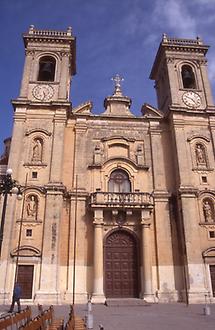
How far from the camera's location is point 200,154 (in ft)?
76.5

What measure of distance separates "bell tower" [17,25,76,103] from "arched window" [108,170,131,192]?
287 inches

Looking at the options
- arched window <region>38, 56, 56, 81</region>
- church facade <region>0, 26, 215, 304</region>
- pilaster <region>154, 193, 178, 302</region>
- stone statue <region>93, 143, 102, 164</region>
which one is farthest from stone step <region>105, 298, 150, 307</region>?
arched window <region>38, 56, 56, 81</region>

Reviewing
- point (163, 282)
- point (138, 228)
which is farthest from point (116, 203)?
point (163, 282)

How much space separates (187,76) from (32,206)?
1730 cm

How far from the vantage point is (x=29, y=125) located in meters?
23.1

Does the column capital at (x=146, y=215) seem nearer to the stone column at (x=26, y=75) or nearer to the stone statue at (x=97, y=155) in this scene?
the stone statue at (x=97, y=155)

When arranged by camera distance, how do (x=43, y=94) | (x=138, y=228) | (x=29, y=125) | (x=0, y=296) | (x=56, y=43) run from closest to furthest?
(x=0, y=296), (x=138, y=228), (x=29, y=125), (x=43, y=94), (x=56, y=43)

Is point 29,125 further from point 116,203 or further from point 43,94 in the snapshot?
point 116,203

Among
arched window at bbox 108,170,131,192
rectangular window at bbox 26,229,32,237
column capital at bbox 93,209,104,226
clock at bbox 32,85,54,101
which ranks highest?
clock at bbox 32,85,54,101

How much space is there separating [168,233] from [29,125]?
1242 centimetres

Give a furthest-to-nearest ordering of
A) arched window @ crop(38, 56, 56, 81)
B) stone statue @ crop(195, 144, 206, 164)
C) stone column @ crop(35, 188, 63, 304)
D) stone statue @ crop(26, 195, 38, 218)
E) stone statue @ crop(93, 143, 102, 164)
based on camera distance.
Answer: arched window @ crop(38, 56, 56, 81) → stone statue @ crop(195, 144, 206, 164) → stone statue @ crop(93, 143, 102, 164) → stone statue @ crop(26, 195, 38, 218) → stone column @ crop(35, 188, 63, 304)

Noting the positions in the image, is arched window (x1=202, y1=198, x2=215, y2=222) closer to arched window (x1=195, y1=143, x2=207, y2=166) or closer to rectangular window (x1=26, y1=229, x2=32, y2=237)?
arched window (x1=195, y1=143, x2=207, y2=166)

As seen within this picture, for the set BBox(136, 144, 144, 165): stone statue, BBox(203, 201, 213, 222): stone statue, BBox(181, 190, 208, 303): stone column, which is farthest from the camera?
BBox(136, 144, 144, 165): stone statue

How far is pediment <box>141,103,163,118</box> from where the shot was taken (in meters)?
25.0
